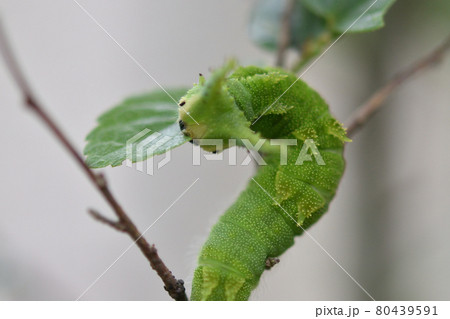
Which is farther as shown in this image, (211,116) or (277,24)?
(277,24)

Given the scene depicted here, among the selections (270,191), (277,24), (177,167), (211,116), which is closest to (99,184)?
(211,116)

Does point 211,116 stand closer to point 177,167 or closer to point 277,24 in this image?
point 277,24

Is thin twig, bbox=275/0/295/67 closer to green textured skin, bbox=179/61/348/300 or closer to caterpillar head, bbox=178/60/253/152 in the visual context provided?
green textured skin, bbox=179/61/348/300

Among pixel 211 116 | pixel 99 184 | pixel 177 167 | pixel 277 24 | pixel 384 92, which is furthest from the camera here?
pixel 177 167

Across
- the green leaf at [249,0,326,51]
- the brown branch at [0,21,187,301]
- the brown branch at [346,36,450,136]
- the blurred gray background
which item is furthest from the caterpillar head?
the blurred gray background

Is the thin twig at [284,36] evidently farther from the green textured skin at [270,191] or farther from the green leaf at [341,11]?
the green textured skin at [270,191]

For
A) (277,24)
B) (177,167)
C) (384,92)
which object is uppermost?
(177,167)

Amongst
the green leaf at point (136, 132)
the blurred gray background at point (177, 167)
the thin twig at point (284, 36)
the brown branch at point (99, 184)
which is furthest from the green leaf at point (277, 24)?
the blurred gray background at point (177, 167)
